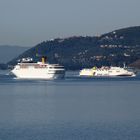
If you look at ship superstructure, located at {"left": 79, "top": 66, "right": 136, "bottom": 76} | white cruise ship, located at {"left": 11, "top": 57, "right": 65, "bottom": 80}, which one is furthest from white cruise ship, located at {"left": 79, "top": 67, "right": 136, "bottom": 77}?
white cruise ship, located at {"left": 11, "top": 57, "right": 65, "bottom": 80}

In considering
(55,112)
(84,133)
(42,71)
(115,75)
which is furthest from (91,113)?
(115,75)

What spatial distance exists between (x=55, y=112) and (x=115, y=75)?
118 meters

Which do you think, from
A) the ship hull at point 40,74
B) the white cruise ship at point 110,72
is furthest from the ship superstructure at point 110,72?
the ship hull at point 40,74

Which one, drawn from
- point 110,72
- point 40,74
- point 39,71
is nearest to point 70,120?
point 40,74

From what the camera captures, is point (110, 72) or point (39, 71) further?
point (110, 72)

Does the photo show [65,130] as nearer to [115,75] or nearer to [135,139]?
[135,139]

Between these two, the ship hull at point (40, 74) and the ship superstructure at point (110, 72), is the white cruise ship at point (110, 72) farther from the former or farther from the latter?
the ship hull at point (40, 74)

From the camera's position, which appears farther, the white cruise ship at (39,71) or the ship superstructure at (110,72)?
the ship superstructure at (110,72)

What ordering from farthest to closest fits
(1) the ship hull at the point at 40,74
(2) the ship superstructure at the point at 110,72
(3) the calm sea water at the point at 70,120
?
(2) the ship superstructure at the point at 110,72
(1) the ship hull at the point at 40,74
(3) the calm sea water at the point at 70,120

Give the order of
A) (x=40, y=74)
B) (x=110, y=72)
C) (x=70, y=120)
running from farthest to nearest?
(x=110, y=72), (x=40, y=74), (x=70, y=120)

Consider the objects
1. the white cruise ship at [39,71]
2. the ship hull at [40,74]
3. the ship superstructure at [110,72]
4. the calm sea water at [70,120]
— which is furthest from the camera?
the ship superstructure at [110,72]

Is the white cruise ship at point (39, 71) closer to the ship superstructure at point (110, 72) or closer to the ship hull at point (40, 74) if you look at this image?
the ship hull at point (40, 74)

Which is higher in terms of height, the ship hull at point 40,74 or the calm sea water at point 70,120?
the ship hull at point 40,74

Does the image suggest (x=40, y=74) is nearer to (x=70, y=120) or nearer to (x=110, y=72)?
(x=110, y=72)
